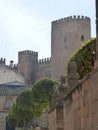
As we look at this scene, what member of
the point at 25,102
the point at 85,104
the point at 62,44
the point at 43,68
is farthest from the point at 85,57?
the point at 43,68

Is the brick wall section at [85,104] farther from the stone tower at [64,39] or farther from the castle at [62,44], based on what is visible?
the stone tower at [64,39]

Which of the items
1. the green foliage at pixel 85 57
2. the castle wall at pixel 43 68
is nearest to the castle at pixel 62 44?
the castle wall at pixel 43 68

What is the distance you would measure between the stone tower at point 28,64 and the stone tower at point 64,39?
56.0ft

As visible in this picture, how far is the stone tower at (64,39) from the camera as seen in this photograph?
69.1 m

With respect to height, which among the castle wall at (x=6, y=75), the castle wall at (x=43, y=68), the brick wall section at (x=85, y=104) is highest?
the castle wall at (x=43, y=68)

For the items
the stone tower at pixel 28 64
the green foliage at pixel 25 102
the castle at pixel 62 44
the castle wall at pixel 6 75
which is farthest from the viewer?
the stone tower at pixel 28 64

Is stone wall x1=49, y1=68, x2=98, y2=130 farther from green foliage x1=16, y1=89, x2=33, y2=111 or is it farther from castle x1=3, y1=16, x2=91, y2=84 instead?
castle x1=3, y1=16, x2=91, y2=84

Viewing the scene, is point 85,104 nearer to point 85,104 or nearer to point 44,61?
point 85,104

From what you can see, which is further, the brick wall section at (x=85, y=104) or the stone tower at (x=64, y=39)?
the stone tower at (x=64, y=39)

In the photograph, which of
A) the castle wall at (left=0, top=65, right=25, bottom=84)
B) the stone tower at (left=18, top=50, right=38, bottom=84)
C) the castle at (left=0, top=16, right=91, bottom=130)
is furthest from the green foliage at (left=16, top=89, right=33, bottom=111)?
the stone tower at (left=18, top=50, right=38, bottom=84)

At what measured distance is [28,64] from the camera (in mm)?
88000

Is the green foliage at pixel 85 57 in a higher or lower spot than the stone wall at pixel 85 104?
higher

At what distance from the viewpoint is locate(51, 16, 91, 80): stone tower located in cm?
6912

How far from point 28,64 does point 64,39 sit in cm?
2006
